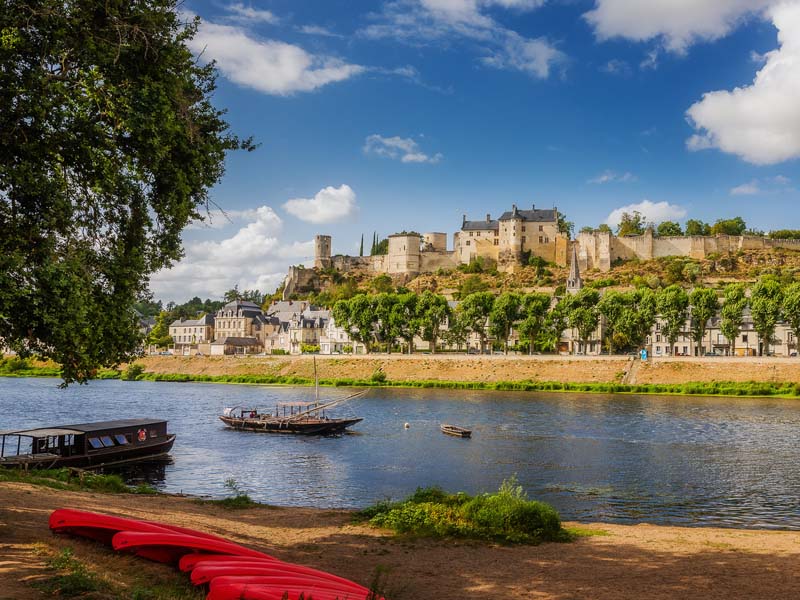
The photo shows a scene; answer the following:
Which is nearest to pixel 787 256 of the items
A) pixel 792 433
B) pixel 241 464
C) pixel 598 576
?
pixel 792 433

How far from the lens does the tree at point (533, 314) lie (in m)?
80.6

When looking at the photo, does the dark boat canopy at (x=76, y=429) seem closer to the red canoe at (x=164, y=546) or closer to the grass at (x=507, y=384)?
the red canoe at (x=164, y=546)

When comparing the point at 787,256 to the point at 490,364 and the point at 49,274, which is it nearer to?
the point at 490,364

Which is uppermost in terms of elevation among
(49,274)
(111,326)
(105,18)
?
(105,18)

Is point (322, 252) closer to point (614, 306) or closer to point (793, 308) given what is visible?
point (614, 306)

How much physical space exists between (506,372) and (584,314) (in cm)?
1138

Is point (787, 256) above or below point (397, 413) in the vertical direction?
above

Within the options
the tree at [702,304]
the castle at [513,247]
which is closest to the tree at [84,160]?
the tree at [702,304]

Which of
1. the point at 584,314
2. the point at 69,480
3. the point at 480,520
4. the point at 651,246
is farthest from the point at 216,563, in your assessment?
the point at 651,246

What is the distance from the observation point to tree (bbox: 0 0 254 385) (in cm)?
1094

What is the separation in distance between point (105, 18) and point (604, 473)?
24.6m

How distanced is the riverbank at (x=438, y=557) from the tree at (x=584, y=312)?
5960 cm

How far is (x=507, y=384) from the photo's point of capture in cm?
7038

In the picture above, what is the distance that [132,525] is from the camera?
11477mm
